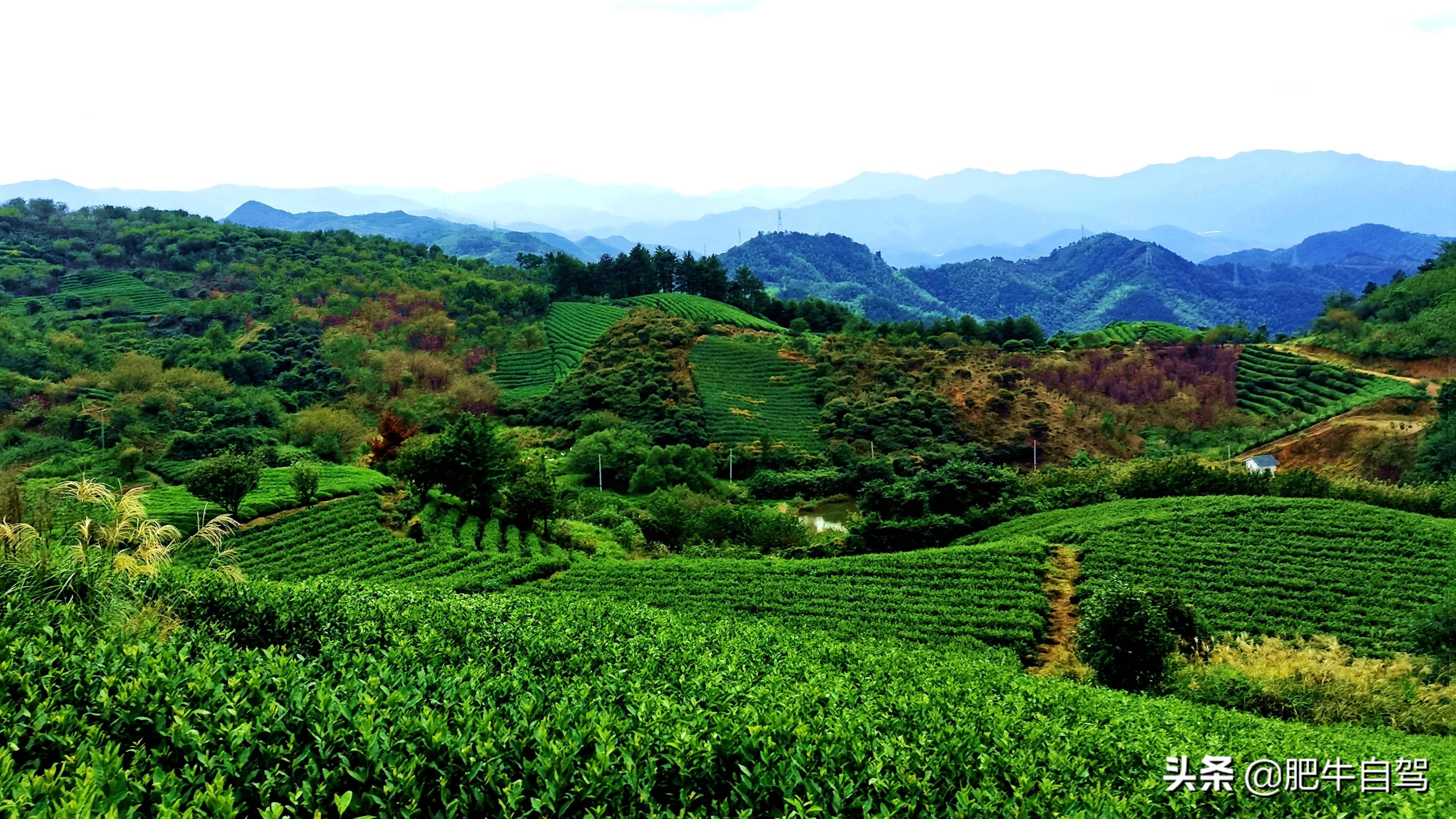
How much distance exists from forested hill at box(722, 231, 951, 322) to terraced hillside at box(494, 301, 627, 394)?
80.8 meters

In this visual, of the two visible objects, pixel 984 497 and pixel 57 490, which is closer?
pixel 57 490

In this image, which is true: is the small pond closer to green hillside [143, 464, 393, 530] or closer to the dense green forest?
the dense green forest

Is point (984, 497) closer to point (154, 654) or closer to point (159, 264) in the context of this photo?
point (154, 654)

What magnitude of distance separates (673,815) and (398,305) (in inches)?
2502

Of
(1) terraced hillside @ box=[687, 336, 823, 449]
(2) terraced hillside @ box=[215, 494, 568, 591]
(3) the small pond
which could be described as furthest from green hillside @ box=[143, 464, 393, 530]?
(1) terraced hillside @ box=[687, 336, 823, 449]

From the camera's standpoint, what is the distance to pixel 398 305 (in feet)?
204

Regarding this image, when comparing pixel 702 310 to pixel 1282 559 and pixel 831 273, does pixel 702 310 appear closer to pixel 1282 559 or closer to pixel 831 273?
pixel 1282 559

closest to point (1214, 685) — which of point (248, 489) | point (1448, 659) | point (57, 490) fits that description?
point (1448, 659)

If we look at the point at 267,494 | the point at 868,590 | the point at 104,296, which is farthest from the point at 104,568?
the point at 104,296

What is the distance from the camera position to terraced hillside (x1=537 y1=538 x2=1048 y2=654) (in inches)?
675

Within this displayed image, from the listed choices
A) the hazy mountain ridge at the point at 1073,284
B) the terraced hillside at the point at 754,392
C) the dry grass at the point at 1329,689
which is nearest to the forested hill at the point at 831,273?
the hazy mountain ridge at the point at 1073,284

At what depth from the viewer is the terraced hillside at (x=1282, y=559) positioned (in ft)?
57.1

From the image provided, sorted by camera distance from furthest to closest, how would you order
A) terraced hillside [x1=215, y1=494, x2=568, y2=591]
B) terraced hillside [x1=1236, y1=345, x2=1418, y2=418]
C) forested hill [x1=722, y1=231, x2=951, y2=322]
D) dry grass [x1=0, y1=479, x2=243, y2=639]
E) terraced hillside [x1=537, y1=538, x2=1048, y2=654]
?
forested hill [x1=722, y1=231, x2=951, y2=322]
terraced hillside [x1=1236, y1=345, x2=1418, y2=418]
terraced hillside [x1=215, y1=494, x2=568, y2=591]
terraced hillside [x1=537, y1=538, x2=1048, y2=654]
dry grass [x1=0, y1=479, x2=243, y2=639]

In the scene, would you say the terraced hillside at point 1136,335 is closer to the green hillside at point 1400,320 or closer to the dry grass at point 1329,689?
the green hillside at point 1400,320
